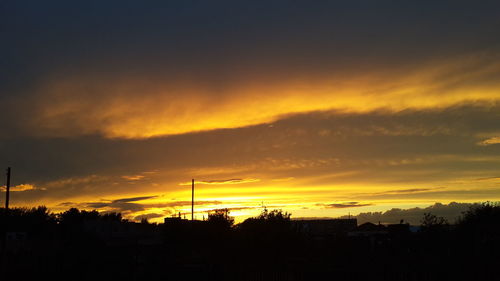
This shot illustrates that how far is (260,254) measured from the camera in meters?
32.8

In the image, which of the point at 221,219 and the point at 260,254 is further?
the point at 221,219

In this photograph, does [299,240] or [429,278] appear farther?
[299,240]

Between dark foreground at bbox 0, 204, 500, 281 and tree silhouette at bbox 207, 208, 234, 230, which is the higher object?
tree silhouette at bbox 207, 208, 234, 230

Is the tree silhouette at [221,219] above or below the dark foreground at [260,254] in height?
above

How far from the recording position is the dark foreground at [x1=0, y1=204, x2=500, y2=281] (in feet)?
73.9

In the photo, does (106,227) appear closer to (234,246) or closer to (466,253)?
(234,246)

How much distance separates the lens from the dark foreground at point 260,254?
2253 centimetres

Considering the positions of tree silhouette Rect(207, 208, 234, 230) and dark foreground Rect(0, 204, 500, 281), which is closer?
dark foreground Rect(0, 204, 500, 281)

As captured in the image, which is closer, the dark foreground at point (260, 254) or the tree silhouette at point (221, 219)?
the dark foreground at point (260, 254)

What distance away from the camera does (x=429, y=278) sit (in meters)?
21.3

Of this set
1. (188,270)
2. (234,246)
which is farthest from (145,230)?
(188,270)

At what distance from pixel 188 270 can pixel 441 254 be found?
15.5 metres

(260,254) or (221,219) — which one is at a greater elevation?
(221,219)

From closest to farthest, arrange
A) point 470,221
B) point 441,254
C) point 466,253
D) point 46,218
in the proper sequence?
point 466,253 → point 441,254 → point 470,221 → point 46,218
